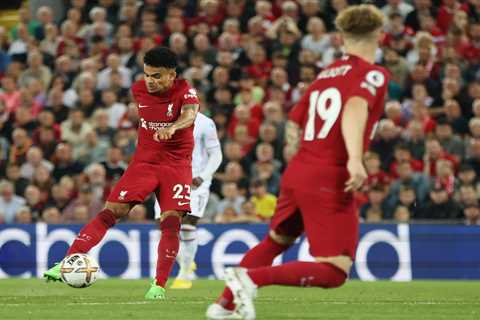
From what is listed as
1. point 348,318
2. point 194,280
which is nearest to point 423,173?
point 194,280

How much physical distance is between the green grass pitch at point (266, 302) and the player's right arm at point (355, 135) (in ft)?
7.07

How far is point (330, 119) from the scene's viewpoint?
8.41 metres

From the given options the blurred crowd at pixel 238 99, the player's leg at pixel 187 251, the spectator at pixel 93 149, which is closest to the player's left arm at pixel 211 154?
the player's leg at pixel 187 251

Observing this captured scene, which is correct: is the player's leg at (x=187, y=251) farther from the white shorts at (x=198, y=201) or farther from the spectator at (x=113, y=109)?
the spectator at (x=113, y=109)

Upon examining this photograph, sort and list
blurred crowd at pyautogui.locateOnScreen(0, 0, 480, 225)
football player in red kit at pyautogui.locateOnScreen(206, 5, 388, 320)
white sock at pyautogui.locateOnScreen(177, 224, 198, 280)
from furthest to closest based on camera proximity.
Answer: blurred crowd at pyautogui.locateOnScreen(0, 0, 480, 225) < white sock at pyautogui.locateOnScreen(177, 224, 198, 280) < football player in red kit at pyautogui.locateOnScreen(206, 5, 388, 320)

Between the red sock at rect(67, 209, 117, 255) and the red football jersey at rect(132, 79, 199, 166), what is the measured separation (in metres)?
0.73

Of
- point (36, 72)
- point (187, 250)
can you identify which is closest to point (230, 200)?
point (187, 250)

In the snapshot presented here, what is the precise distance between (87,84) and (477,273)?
7.68m

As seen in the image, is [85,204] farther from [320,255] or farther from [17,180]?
[320,255]

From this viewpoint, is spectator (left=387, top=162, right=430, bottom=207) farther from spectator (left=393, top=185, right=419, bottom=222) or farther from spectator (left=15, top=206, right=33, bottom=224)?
spectator (left=15, top=206, right=33, bottom=224)

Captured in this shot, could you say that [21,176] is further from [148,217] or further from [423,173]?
[423,173]

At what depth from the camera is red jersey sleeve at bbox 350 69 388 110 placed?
8359 mm

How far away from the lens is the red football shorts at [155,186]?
1202cm

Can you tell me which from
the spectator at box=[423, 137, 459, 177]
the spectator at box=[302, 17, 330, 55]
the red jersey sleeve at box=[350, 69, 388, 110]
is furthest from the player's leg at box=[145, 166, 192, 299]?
the spectator at box=[302, 17, 330, 55]
